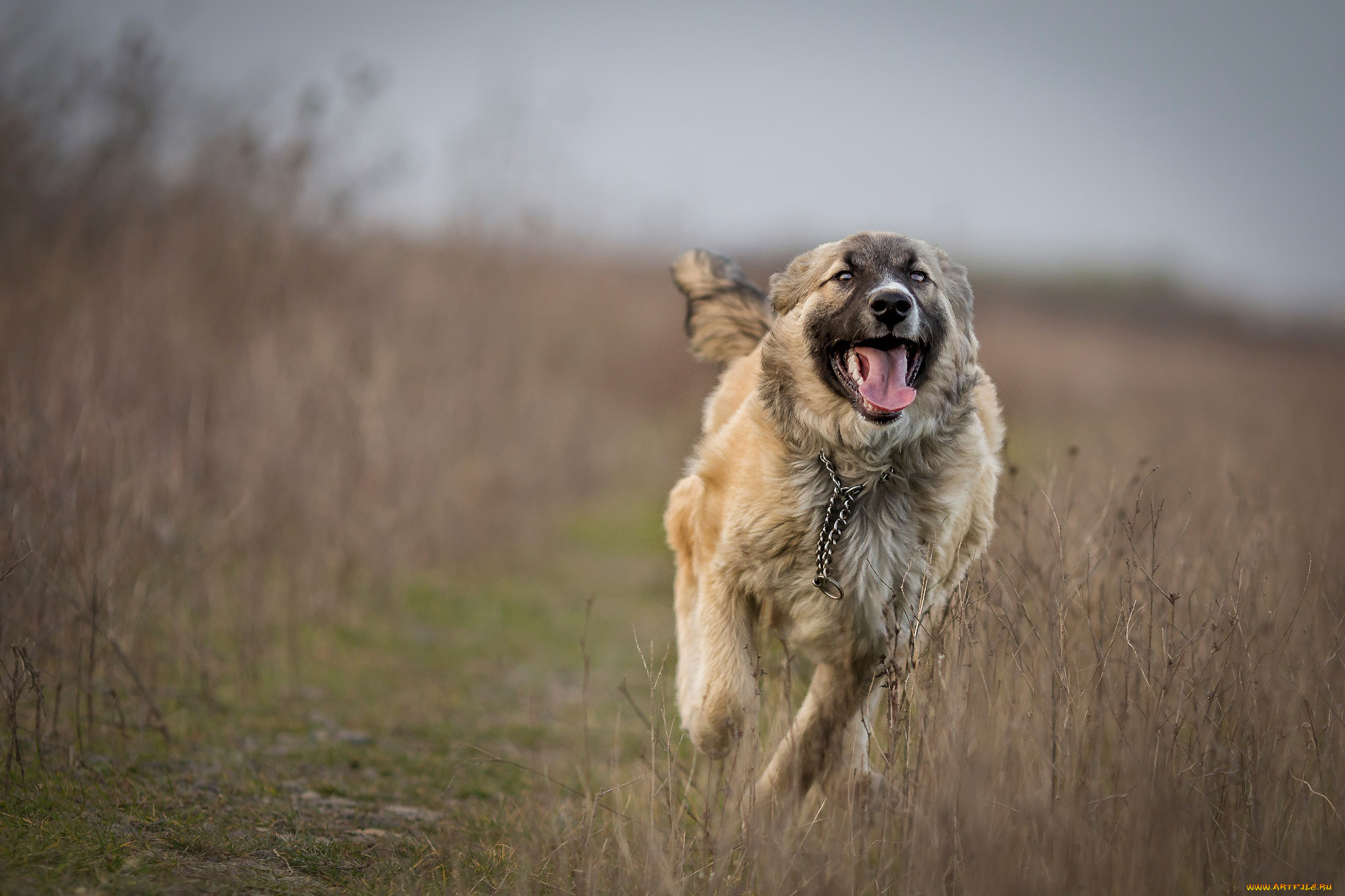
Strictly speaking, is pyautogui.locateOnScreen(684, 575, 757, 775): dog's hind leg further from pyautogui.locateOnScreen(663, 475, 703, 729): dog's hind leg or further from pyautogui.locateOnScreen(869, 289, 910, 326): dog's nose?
pyautogui.locateOnScreen(869, 289, 910, 326): dog's nose

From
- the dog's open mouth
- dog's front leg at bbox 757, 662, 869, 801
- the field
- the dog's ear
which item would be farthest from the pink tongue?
dog's front leg at bbox 757, 662, 869, 801

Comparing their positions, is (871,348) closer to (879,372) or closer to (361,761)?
(879,372)

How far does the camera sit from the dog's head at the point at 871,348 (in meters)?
3.52

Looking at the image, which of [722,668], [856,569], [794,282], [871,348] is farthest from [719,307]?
[722,668]

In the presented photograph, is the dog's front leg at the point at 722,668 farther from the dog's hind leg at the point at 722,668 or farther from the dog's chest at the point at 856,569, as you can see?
the dog's chest at the point at 856,569

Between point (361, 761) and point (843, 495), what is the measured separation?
268 centimetres

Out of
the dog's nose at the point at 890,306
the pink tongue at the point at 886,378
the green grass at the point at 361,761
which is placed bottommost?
the green grass at the point at 361,761

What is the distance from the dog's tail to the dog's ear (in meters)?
0.66

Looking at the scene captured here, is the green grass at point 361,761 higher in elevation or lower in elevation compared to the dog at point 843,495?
lower

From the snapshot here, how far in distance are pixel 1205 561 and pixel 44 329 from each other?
7.28m

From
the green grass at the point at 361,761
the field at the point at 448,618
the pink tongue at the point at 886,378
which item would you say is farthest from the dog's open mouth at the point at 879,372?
the green grass at the point at 361,761

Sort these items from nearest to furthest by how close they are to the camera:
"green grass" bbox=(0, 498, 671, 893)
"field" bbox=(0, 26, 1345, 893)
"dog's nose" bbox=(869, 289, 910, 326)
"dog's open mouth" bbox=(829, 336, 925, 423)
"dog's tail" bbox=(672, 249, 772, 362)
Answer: "field" bbox=(0, 26, 1345, 893)
"green grass" bbox=(0, 498, 671, 893)
"dog's nose" bbox=(869, 289, 910, 326)
"dog's open mouth" bbox=(829, 336, 925, 423)
"dog's tail" bbox=(672, 249, 772, 362)

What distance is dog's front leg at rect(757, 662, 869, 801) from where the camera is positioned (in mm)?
3641

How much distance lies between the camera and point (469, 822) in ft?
12.0
